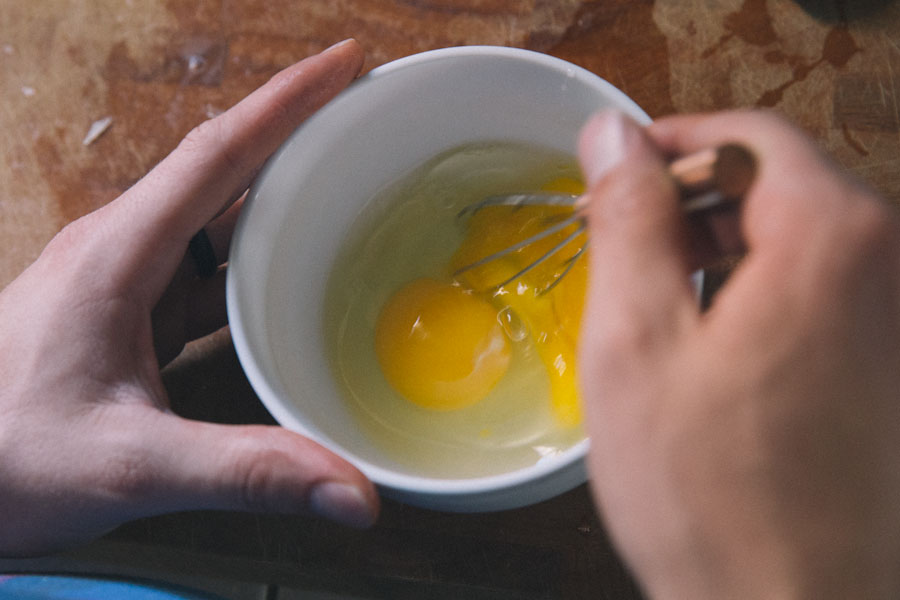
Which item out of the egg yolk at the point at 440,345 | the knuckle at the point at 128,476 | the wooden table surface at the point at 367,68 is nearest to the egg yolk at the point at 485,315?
the egg yolk at the point at 440,345

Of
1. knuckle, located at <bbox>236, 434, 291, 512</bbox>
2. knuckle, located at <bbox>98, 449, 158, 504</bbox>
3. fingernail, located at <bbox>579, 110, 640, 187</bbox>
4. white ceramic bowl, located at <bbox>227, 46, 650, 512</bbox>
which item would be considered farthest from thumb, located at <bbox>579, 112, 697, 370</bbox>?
knuckle, located at <bbox>98, 449, 158, 504</bbox>

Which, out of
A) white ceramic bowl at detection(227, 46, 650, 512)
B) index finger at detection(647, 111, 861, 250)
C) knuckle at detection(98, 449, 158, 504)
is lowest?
knuckle at detection(98, 449, 158, 504)

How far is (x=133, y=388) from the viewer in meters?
0.58

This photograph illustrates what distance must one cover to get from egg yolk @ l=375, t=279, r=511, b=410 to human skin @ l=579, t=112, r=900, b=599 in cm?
33

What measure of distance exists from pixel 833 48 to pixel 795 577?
1.91 feet

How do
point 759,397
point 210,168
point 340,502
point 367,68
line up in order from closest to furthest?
point 759,397 < point 340,502 < point 210,168 < point 367,68

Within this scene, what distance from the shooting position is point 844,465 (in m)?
0.37

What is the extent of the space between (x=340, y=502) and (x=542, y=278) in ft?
1.10

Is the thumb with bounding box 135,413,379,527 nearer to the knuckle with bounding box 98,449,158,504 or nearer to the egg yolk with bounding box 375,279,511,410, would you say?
the knuckle with bounding box 98,449,158,504

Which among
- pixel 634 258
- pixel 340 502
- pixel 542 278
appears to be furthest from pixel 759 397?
pixel 542 278

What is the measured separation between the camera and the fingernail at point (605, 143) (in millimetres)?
414

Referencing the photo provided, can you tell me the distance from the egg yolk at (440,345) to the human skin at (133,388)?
0.20 meters

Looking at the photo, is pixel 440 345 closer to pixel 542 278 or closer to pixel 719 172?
pixel 542 278

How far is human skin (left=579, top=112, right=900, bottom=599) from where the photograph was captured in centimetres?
36
